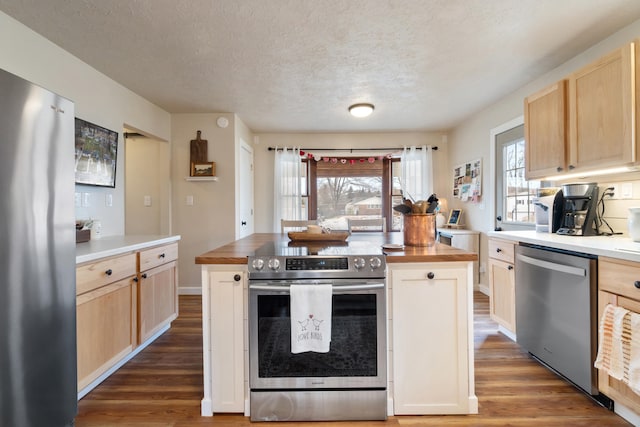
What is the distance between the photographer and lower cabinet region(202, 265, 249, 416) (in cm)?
157

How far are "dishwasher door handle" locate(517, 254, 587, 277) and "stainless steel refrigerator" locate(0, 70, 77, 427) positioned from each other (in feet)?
8.89

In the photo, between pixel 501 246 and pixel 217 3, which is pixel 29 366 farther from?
pixel 501 246

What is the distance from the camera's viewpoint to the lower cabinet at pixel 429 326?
1.55m

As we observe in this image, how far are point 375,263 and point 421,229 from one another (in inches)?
19.0

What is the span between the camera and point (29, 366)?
1.23 meters

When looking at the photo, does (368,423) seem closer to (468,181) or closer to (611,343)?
(611,343)

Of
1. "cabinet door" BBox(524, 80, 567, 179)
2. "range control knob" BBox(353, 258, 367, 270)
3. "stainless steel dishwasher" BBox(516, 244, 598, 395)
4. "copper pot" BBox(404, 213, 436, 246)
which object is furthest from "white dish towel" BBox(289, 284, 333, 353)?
"cabinet door" BBox(524, 80, 567, 179)

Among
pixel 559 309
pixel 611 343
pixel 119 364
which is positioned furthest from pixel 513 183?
pixel 119 364

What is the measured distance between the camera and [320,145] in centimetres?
479

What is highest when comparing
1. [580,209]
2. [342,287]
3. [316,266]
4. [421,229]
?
[580,209]

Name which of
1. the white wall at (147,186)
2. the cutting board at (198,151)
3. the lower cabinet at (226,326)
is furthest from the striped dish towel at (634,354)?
the white wall at (147,186)

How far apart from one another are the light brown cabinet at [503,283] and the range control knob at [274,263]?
1.92m

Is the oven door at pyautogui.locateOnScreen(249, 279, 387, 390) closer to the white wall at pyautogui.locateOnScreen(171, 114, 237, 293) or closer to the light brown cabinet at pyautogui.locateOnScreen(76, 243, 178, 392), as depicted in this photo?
the light brown cabinet at pyautogui.locateOnScreen(76, 243, 178, 392)

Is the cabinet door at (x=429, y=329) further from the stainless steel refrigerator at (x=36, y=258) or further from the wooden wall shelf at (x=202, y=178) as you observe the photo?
the wooden wall shelf at (x=202, y=178)
